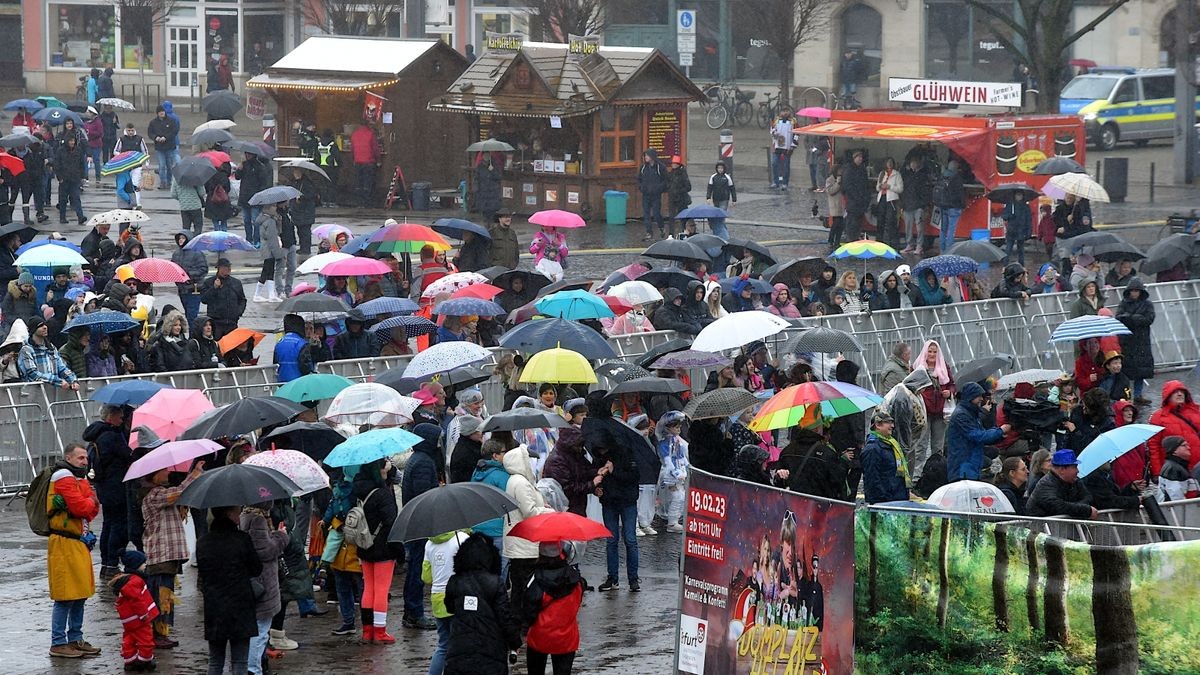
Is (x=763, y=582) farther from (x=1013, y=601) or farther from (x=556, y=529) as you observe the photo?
(x=1013, y=601)

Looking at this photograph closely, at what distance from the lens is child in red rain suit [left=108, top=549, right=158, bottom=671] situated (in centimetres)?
1155

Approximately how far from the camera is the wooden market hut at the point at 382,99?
112ft

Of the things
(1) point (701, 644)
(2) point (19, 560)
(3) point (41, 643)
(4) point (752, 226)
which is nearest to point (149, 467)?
(3) point (41, 643)

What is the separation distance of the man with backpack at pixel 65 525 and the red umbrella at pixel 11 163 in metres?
17.7

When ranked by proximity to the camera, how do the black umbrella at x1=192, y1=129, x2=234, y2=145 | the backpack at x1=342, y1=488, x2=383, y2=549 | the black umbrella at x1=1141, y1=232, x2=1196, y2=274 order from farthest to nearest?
1. the black umbrella at x1=192, y1=129, x2=234, y2=145
2. the black umbrella at x1=1141, y1=232, x2=1196, y2=274
3. the backpack at x1=342, y1=488, x2=383, y2=549

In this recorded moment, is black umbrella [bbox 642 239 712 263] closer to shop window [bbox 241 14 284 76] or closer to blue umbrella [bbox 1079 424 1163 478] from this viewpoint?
blue umbrella [bbox 1079 424 1163 478]

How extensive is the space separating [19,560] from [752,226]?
20.2 metres

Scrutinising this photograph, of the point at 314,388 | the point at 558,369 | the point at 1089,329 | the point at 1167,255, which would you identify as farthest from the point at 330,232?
the point at 1167,255

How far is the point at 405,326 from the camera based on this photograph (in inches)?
706

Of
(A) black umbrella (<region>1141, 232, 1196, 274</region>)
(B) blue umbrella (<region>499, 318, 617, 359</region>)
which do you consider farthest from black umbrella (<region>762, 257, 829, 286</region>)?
(B) blue umbrella (<region>499, 318, 617, 359</region>)

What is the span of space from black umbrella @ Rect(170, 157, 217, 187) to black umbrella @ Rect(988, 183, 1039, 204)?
38.0ft

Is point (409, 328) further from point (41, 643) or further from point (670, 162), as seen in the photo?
point (670, 162)

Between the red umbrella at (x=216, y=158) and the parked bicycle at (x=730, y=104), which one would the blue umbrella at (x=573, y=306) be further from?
the parked bicycle at (x=730, y=104)

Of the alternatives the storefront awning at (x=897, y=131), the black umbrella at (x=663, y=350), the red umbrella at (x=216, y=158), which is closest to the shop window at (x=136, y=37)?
the red umbrella at (x=216, y=158)
